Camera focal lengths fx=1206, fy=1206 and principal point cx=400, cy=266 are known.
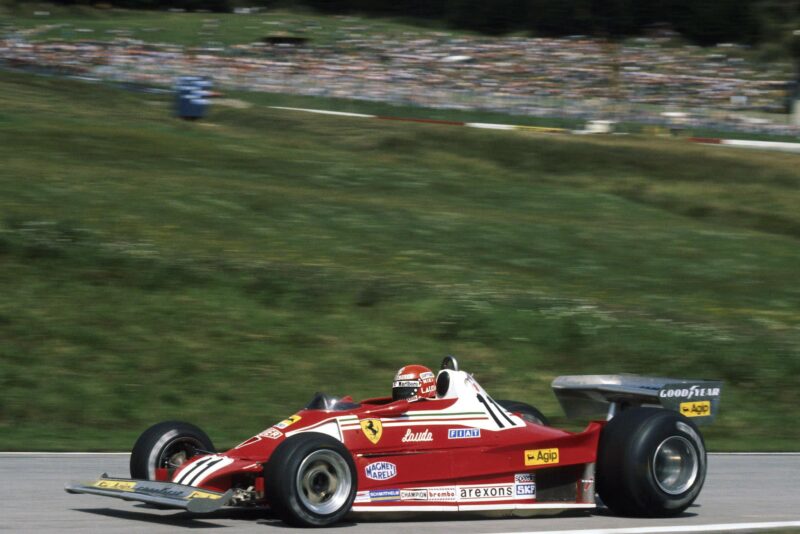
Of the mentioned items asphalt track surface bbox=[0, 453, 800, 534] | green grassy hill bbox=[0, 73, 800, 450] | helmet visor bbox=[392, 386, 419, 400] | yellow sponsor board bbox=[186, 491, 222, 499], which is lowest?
green grassy hill bbox=[0, 73, 800, 450]

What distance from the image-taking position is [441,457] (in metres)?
8.73

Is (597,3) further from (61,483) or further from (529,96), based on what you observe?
(61,483)

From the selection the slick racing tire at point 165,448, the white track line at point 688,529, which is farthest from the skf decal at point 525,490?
the slick racing tire at point 165,448

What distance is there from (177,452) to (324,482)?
139cm

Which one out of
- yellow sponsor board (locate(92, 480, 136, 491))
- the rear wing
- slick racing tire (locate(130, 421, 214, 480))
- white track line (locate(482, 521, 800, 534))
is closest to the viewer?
yellow sponsor board (locate(92, 480, 136, 491))

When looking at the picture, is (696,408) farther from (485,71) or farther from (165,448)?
(485,71)

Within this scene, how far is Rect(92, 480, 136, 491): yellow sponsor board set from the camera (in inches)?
318

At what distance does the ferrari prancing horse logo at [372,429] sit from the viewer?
848 centimetres

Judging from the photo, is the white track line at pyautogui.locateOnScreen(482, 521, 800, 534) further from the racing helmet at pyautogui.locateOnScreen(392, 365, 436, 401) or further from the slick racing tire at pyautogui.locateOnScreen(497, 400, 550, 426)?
the slick racing tire at pyautogui.locateOnScreen(497, 400, 550, 426)

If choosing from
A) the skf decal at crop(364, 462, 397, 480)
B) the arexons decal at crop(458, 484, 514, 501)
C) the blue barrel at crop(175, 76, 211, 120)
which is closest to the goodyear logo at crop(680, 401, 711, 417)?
the arexons decal at crop(458, 484, 514, 501)

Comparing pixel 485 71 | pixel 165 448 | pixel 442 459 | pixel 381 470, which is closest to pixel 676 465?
pixel 442 459

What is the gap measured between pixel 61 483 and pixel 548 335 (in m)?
10.1

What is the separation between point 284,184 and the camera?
28656 millimetres

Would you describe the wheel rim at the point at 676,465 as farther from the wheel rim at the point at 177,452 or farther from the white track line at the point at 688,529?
the wheel rim at the point at 177,452
